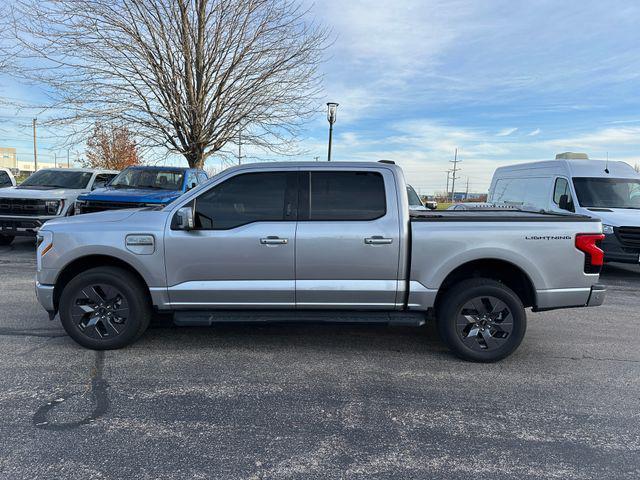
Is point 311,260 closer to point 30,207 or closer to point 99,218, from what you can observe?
point 99,218

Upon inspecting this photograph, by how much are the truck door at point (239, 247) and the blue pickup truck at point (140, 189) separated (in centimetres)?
472

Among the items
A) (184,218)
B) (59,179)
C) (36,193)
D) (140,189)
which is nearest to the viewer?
(184,218)

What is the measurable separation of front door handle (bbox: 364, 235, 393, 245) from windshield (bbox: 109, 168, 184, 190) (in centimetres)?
707

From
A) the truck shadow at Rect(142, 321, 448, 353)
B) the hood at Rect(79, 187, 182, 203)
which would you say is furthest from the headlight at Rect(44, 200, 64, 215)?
the truck shadow at Rect(142, 321, 448, 353)

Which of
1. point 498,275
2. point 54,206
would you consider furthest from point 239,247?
point 54,206

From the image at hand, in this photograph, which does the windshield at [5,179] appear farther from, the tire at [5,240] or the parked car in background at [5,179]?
the tire at [5,240]

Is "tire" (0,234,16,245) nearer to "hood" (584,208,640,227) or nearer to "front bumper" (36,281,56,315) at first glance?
"front bumper" (36,281,56,315)

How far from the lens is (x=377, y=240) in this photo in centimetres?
414

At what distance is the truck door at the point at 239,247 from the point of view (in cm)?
418

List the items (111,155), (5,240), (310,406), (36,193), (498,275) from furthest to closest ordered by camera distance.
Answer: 1. (111,155)
2. (5,240)
3. (36,193)
4. (498,275)
5. (310,406)

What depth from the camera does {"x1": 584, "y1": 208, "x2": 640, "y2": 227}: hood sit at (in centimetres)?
845

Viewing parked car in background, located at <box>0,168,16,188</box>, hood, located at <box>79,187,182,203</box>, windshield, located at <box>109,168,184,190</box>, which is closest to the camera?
hood, located at <box>79,187,182,203</box>

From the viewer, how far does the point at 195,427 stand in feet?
10.0

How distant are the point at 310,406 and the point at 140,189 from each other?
7.80m
